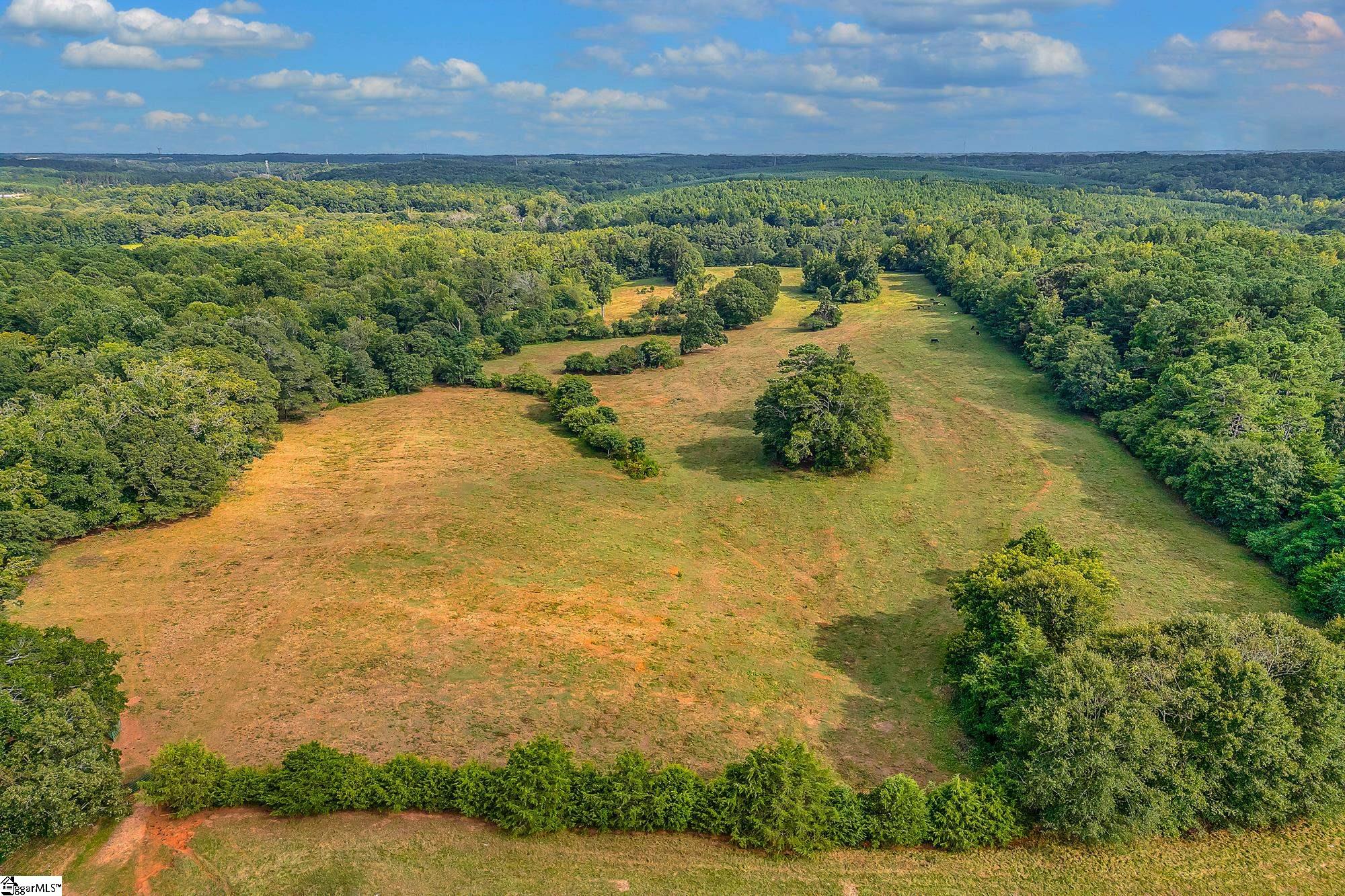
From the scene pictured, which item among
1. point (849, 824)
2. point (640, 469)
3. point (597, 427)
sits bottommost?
point (849, 824)

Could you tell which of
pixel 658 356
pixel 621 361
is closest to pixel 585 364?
pixel 621 361

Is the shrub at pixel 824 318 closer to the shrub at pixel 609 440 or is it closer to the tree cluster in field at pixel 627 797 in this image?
the shrub at pixel 609 440

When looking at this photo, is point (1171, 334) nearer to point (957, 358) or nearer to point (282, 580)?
point (957, 358)

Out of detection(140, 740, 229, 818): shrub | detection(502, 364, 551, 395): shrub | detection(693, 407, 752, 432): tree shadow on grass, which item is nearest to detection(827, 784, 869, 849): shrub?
detection(140, 740, 229, 818): shrub

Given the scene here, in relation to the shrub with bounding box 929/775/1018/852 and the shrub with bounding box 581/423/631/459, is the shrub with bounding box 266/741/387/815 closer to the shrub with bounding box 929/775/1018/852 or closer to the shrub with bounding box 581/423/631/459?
the shrub with bounding box 929/775/1018/852

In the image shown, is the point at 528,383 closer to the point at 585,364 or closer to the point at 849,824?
the point at 585,364

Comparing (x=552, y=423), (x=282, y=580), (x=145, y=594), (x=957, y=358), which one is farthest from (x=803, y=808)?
(x=957, y=358)

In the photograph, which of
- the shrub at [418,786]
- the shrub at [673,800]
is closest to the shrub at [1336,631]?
the shrub at [673,800]
